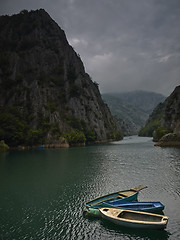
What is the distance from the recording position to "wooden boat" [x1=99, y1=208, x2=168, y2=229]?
1561cm

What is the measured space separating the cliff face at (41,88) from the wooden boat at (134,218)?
3308 inches

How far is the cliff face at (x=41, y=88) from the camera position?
4272 inches

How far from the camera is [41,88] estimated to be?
5177 inches

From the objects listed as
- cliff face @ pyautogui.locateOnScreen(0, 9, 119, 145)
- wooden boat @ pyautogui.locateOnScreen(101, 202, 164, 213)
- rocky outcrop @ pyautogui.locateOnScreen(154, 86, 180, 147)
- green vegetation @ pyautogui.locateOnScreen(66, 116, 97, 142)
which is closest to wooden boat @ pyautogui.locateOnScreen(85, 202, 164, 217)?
wooden boat @ pyautogui.locateOnScreen(101, 202, 164, 213)

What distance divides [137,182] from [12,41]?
16546 centimetres

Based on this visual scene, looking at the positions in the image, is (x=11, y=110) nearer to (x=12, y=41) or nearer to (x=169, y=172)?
(x=12, y=41)

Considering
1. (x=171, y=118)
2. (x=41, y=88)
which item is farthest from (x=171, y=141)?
(x=41, y=88)

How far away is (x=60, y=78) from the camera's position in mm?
150500

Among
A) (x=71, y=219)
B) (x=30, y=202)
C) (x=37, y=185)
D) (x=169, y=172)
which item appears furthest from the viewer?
(x=169, y=172)

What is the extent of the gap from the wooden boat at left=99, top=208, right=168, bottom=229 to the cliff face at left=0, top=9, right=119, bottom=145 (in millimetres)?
84034

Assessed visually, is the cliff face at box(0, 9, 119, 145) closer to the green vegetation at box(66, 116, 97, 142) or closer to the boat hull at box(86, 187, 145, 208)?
the green vegetation at box(66, 116, 97, 142)

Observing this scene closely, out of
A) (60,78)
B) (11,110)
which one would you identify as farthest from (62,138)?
(60,78)

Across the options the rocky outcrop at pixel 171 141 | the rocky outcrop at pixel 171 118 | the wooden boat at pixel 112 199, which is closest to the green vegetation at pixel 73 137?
the rocky outcrop at pixel 171 141

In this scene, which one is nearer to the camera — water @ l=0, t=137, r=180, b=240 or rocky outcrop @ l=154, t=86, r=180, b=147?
water @ l=0, t=137, r=180, b=240
